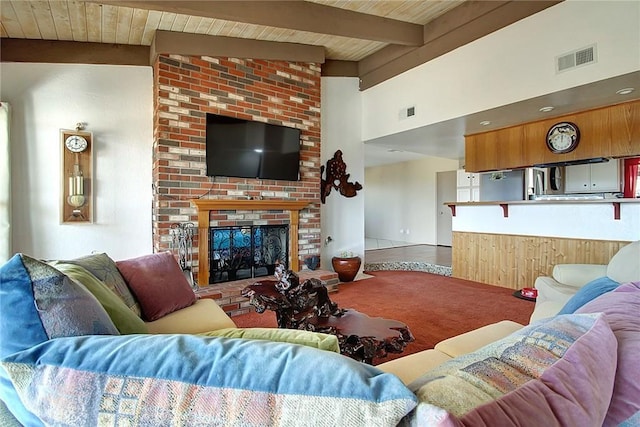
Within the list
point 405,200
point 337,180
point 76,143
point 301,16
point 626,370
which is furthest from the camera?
point 405,200

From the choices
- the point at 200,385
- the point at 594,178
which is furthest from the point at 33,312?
Result: the point at 594,178

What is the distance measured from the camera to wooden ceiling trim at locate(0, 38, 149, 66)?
343 cm

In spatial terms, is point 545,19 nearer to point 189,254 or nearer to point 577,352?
point 577,352

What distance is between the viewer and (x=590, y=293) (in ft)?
5.49

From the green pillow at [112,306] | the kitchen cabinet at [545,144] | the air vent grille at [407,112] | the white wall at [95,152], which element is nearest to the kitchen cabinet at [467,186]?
the kitchen cabinet at [545,144]

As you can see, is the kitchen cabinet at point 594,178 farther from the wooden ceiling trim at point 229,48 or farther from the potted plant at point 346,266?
the wooden ceiling trim at point 229,48

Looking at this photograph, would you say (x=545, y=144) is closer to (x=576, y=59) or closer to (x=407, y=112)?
(x=576, y=59)

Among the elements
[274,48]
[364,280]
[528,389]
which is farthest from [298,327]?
[274,48]

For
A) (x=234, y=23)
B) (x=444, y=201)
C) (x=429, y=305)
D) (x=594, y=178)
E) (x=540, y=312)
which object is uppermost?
(x=234, y=23)

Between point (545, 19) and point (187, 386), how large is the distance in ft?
13.3

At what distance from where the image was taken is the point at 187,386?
1.83 ft

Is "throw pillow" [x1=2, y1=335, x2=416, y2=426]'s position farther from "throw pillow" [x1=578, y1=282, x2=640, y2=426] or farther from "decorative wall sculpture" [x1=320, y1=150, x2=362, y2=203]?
"decorative wall sculpture" [x1=320, y1=150, x2=362, y2=203]

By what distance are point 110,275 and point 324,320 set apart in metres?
1.23

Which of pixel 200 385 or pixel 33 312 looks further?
pixel 33 312
